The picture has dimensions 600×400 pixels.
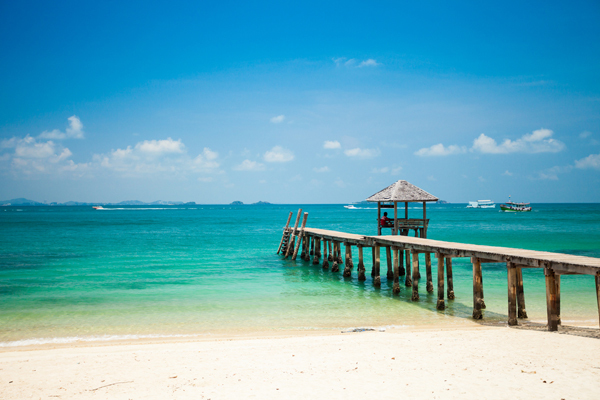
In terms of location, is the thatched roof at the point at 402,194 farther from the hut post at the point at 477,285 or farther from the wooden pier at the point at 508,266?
the hut post at the point at 477,285

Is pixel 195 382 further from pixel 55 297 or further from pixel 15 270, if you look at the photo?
pixel 15 270

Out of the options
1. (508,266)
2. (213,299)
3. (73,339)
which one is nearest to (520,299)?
(508,266)

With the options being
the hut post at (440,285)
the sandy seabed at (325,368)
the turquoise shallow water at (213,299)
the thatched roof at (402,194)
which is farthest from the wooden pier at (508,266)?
the thatched roof at (402,194)

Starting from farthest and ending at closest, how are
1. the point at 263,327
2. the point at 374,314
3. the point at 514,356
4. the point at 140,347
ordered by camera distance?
1. the point at 374,314
2. the point at 263,327
3. the point at 140,347
4. the point at 514,356

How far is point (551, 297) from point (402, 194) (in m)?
8.39

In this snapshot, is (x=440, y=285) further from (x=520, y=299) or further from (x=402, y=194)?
(x=402, y=194)

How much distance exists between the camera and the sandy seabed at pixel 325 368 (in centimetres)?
556

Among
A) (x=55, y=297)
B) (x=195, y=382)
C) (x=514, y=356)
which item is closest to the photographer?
(x=195, y=382)

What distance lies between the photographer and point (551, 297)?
27.8 ft

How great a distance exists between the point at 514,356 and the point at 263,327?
5.93 metres

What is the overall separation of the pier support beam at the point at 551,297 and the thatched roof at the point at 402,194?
25.3ft

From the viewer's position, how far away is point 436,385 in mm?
5691

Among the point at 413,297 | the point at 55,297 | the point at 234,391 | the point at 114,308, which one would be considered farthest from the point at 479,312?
the point at 55,297

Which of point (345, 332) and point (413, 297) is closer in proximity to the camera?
point (345, 332)
